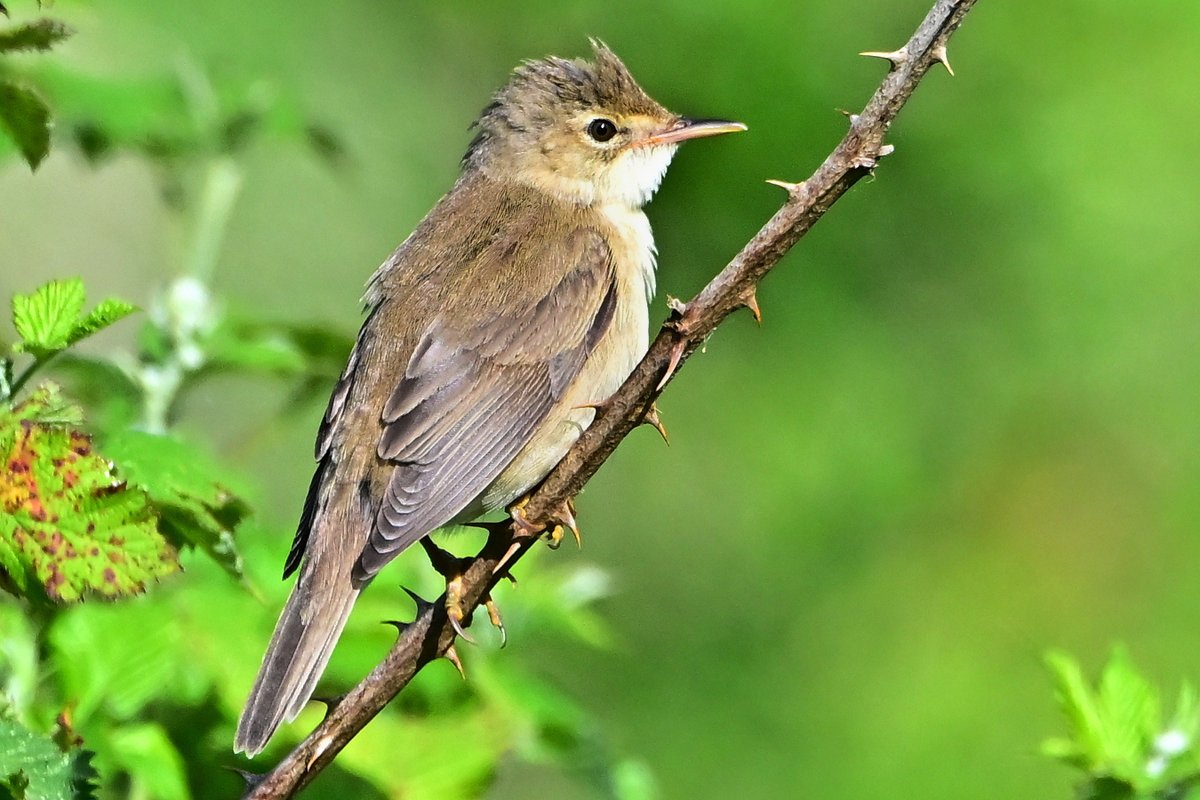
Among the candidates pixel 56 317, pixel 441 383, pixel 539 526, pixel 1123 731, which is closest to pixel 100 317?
pixel 56 317

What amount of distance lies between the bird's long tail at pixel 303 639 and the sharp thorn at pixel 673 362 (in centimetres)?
96

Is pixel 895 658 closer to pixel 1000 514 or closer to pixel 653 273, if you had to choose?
pixel 1000 514

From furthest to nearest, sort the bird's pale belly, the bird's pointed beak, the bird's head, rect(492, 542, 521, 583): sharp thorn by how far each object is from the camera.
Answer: the bird's head, the bird's pointed beak, the bird's pale belly, rect(492, 542, 521, 583): sharp thorn

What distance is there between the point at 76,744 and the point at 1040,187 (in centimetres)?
637

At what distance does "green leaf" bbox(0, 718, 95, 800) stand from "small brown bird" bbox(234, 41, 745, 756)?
70 centimetres

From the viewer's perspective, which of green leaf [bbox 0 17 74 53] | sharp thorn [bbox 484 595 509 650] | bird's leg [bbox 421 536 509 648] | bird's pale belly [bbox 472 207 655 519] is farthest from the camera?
bird's pale belly [bbox 472 207 655 519]

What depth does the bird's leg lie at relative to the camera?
2.66 metres

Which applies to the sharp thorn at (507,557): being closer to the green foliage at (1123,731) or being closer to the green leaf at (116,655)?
the green leaf at (116,655)

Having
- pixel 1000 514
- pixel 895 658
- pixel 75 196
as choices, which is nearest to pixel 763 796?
pixel 895 658

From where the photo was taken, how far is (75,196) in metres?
8.26

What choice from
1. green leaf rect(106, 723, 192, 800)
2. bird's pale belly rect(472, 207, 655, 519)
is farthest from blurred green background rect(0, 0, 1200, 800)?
green leaf rect(106, 723, 192, 800)

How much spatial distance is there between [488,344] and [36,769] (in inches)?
76.0

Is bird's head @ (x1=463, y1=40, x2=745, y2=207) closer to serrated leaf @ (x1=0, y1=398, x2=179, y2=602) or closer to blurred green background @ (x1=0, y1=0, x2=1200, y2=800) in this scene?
serrated leaf @ (x1=0, y1=398, x2=179, y2=602)

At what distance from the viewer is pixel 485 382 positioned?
3.81m
